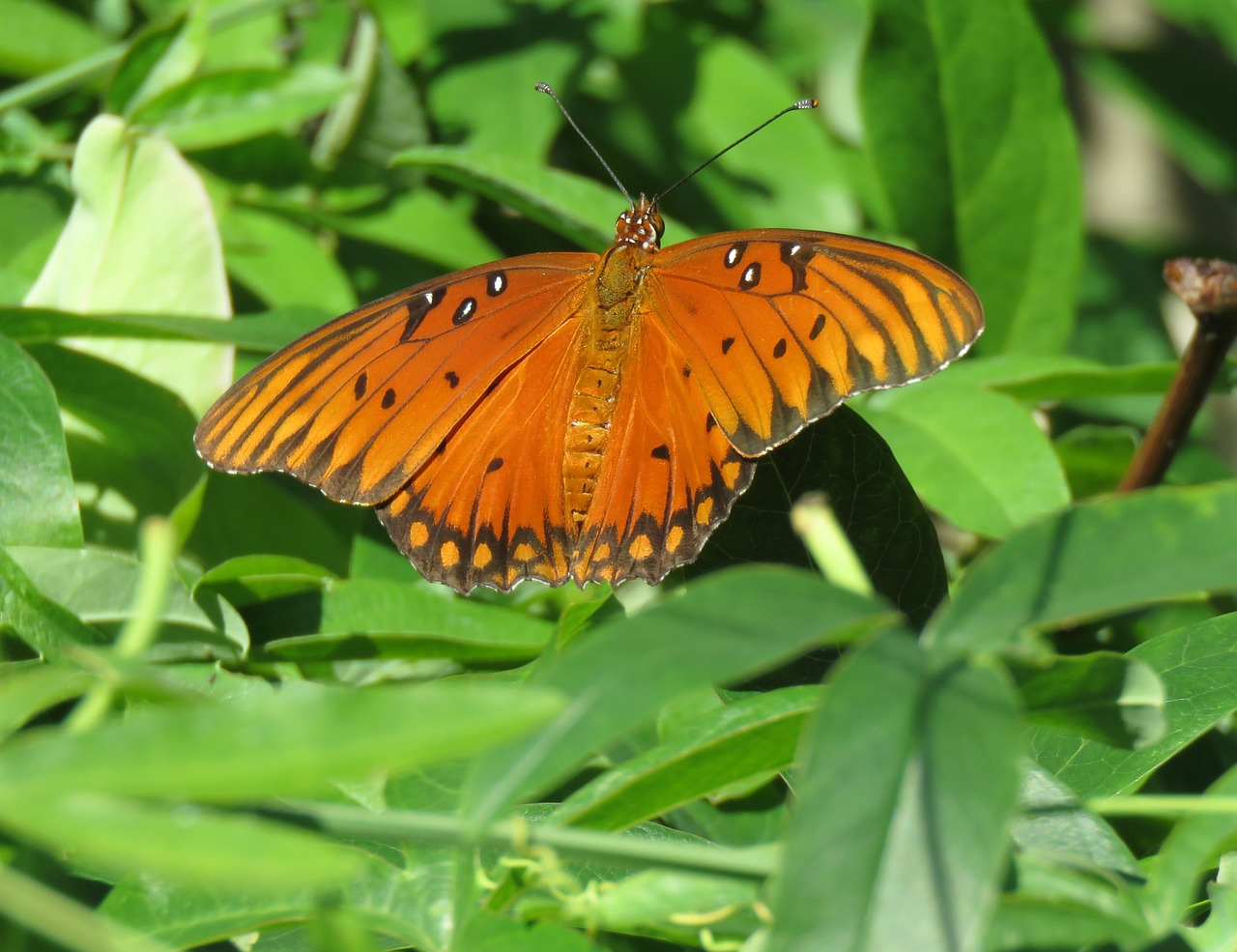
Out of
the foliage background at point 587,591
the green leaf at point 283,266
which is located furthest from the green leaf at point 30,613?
the green leaf at point 283,266

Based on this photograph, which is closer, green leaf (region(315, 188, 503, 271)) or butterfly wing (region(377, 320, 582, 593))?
butterfly wing (region(377, 320, 582, 593))

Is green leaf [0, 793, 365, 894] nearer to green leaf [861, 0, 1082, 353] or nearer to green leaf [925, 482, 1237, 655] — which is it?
green leaf [925, 482, 1237, 655]

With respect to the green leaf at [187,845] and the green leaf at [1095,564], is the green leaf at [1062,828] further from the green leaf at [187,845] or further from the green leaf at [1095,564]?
the green leaf at [187,845]

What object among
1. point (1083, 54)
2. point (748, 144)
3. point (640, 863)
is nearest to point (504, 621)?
point (640, 863)

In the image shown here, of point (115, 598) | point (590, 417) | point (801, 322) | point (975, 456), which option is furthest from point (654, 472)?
point (115, 598)

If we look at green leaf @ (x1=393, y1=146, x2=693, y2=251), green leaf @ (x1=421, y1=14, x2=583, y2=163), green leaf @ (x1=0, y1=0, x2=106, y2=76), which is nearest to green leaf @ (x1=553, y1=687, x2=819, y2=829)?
green leaf @ (x1=393, y1=146, x2=693, y2=251)
